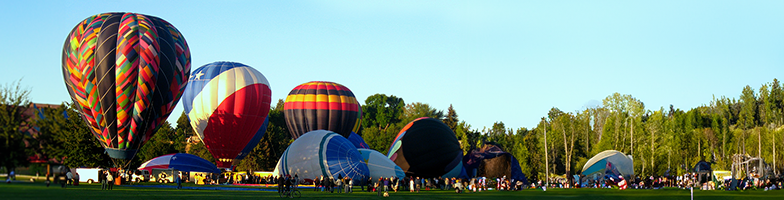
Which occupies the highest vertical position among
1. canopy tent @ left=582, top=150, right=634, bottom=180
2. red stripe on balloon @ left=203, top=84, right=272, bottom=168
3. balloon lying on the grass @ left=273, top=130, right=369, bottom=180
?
red stripe on balloon @ left=203, top=84, right=272, bottom=168

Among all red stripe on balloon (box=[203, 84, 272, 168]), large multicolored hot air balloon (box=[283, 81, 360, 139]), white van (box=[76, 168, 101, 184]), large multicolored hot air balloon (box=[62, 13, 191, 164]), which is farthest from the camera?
large multicolored hot air balloon (box=[283, 81, 360, 139])

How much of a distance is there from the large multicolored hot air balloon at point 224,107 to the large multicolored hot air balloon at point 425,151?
12.7 metres

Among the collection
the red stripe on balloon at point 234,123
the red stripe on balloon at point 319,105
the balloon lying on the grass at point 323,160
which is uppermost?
the red stripe on balloon at point 319,105

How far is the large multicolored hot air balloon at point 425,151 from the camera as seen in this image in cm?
5319

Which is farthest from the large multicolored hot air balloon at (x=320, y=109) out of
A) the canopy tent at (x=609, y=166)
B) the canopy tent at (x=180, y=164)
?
the canopy tent at (x=609, y=166)

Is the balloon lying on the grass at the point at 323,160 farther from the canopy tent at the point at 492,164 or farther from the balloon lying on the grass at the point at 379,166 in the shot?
the canopy tent at the point at 492,164

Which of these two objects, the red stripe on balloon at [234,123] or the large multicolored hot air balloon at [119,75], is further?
the red stripe on balloon at [234,123]

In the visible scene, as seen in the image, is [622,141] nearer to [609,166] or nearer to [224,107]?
[609,166]

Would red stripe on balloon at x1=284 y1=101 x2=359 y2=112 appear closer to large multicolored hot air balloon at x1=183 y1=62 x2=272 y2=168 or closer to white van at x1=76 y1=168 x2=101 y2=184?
large multicolored hot air balloon at x1=183 y1=62 x2=272 y2=168

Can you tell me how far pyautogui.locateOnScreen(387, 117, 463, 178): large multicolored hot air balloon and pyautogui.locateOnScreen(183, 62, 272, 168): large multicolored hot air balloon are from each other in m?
12.7

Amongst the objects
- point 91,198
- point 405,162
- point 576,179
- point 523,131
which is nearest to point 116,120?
point 91,198

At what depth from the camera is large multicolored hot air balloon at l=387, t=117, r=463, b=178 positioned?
53.2m

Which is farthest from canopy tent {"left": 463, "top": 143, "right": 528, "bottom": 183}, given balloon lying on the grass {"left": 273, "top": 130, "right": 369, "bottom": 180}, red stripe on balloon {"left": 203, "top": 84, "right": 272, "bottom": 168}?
red stripe on balloon {"left": 203, "top": 84, "right": 272, "bottom": 168}

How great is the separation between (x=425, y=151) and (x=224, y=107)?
54.4ft
